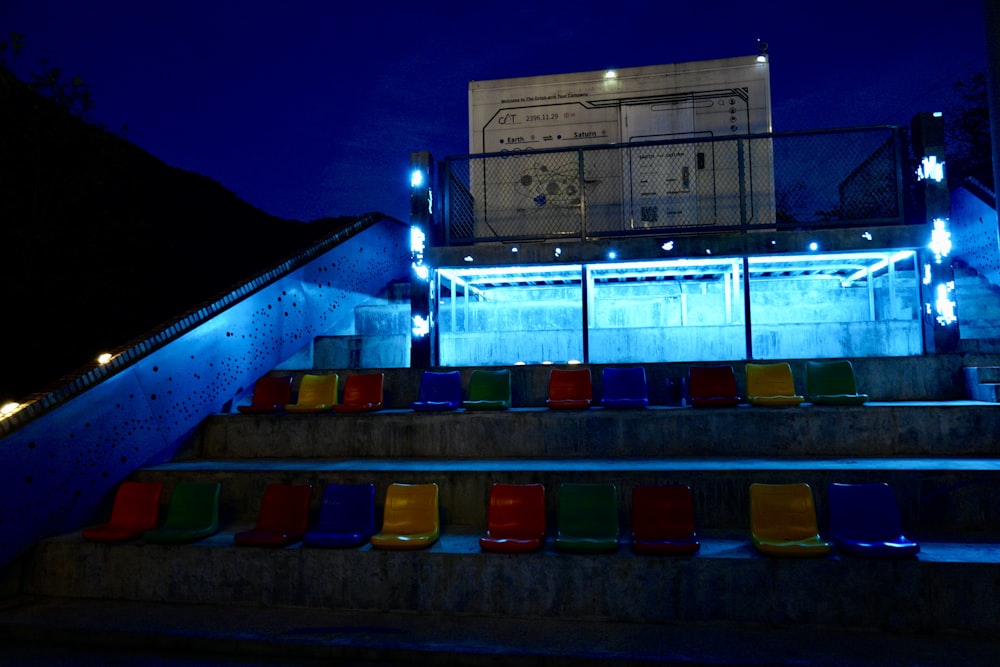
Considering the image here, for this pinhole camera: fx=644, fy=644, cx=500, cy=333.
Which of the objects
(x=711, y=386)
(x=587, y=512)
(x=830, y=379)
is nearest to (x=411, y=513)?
(x=587, y=512)

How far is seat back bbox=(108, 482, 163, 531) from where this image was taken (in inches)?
235

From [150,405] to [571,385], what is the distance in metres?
4.66

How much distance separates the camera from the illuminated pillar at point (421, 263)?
916cm

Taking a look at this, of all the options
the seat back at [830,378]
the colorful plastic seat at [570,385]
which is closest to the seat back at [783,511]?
the seat back at [830,378]

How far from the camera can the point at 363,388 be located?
8008mm

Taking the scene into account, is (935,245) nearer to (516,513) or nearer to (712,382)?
(712,382)

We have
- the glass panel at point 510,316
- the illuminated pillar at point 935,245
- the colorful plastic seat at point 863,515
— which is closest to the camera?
the colorful plastic seat at point 863,515

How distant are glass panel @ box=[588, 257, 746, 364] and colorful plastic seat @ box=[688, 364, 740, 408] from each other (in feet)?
6.16

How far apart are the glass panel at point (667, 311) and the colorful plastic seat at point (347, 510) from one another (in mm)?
4758

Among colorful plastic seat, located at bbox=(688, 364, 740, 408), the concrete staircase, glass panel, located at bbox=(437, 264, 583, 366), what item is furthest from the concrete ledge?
glass panel, located at bbox=(437, 264, 583, 366)

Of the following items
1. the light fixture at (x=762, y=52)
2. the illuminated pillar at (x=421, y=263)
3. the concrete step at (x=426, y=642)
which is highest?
the light fixture at (x=762, y=52)

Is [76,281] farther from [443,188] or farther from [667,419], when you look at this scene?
[667,419]

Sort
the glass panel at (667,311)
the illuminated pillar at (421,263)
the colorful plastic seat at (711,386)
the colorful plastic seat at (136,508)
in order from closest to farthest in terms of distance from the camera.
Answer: the colorful plastic seat at (136,508) → the colorful plastic seat at (711,386) → the illuminated pillar at (421,263) → the glass panel at (667,311)

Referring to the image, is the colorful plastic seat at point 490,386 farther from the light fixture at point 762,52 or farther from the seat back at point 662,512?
the light fixture at point 762,52
